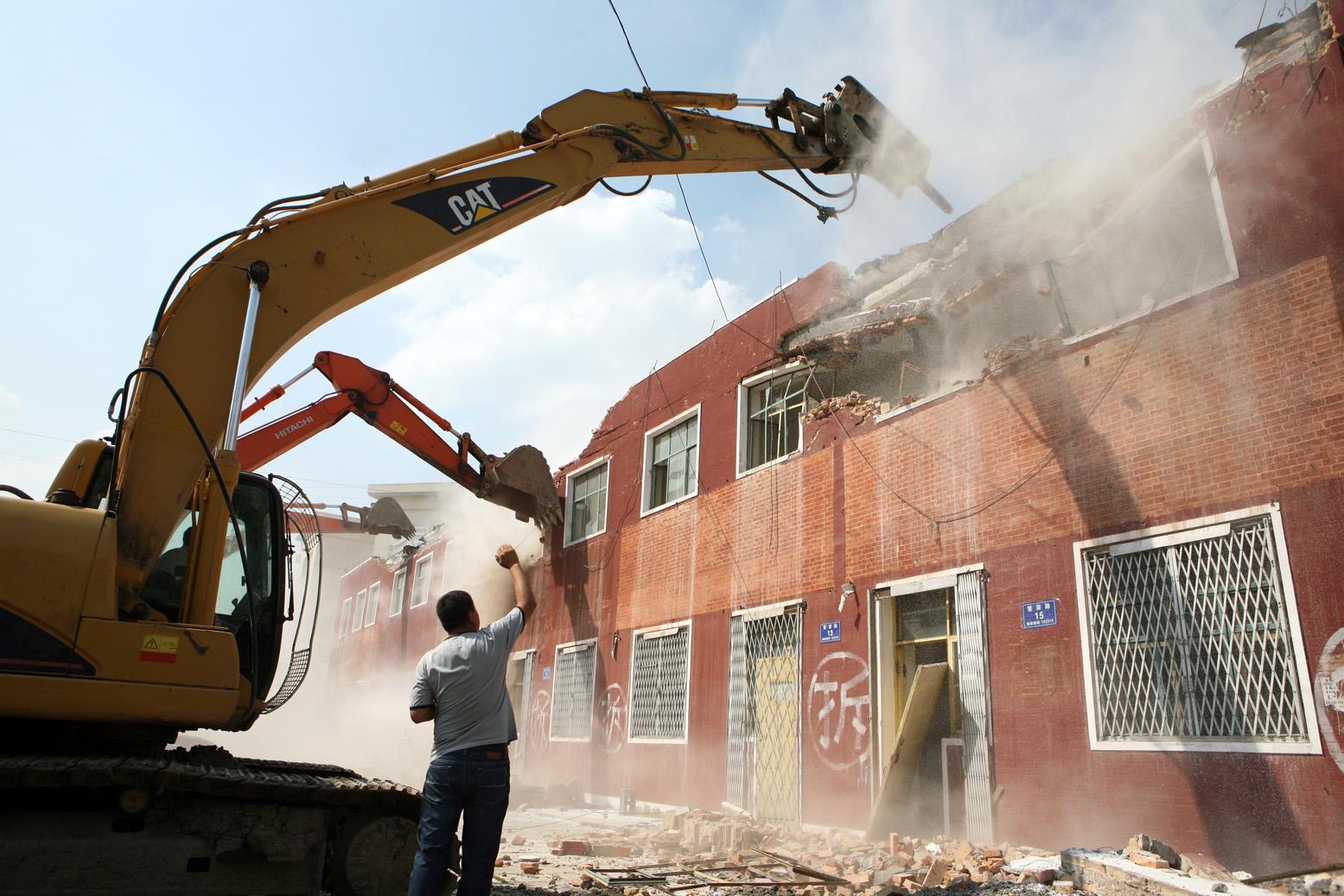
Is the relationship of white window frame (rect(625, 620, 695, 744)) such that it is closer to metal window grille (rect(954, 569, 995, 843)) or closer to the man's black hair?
metal window grille (rect(954, 569, 995, 843))

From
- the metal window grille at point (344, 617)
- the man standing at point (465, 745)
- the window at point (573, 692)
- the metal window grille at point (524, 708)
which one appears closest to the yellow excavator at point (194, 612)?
the man standing at point (465, 745)

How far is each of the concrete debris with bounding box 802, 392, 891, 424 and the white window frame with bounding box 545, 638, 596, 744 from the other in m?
6.97

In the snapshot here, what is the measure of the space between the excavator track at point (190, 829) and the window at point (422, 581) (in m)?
22.1

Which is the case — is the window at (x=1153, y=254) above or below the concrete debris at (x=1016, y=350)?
above

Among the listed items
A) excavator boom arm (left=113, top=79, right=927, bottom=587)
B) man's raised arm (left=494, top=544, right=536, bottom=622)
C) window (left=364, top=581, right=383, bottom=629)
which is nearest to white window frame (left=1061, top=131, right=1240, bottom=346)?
excavator boom arm (left=113, top=79, right=927, bottom=587)

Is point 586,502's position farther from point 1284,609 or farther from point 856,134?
point 1284,609

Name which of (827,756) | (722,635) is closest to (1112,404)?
(827,756)

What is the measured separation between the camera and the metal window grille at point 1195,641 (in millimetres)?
7094

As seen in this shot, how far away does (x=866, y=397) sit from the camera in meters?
12.2

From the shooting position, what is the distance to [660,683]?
1495 cm

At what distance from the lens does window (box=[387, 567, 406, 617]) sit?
29.4m

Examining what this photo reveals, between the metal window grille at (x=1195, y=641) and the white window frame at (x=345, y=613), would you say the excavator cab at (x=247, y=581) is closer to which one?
the metal window grille at (x=1195, y=641)

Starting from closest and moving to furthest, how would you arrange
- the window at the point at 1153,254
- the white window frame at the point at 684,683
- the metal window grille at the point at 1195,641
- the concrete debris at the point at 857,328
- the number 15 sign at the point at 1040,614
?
the metal window grille at the point at 1195,641
the window at the point at 1153,254
the number 15 sign at the point at 1040,614
the concrete debris at the point at 857,328
the white window frame at the point at 684,683

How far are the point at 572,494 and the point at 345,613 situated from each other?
2129 cm
